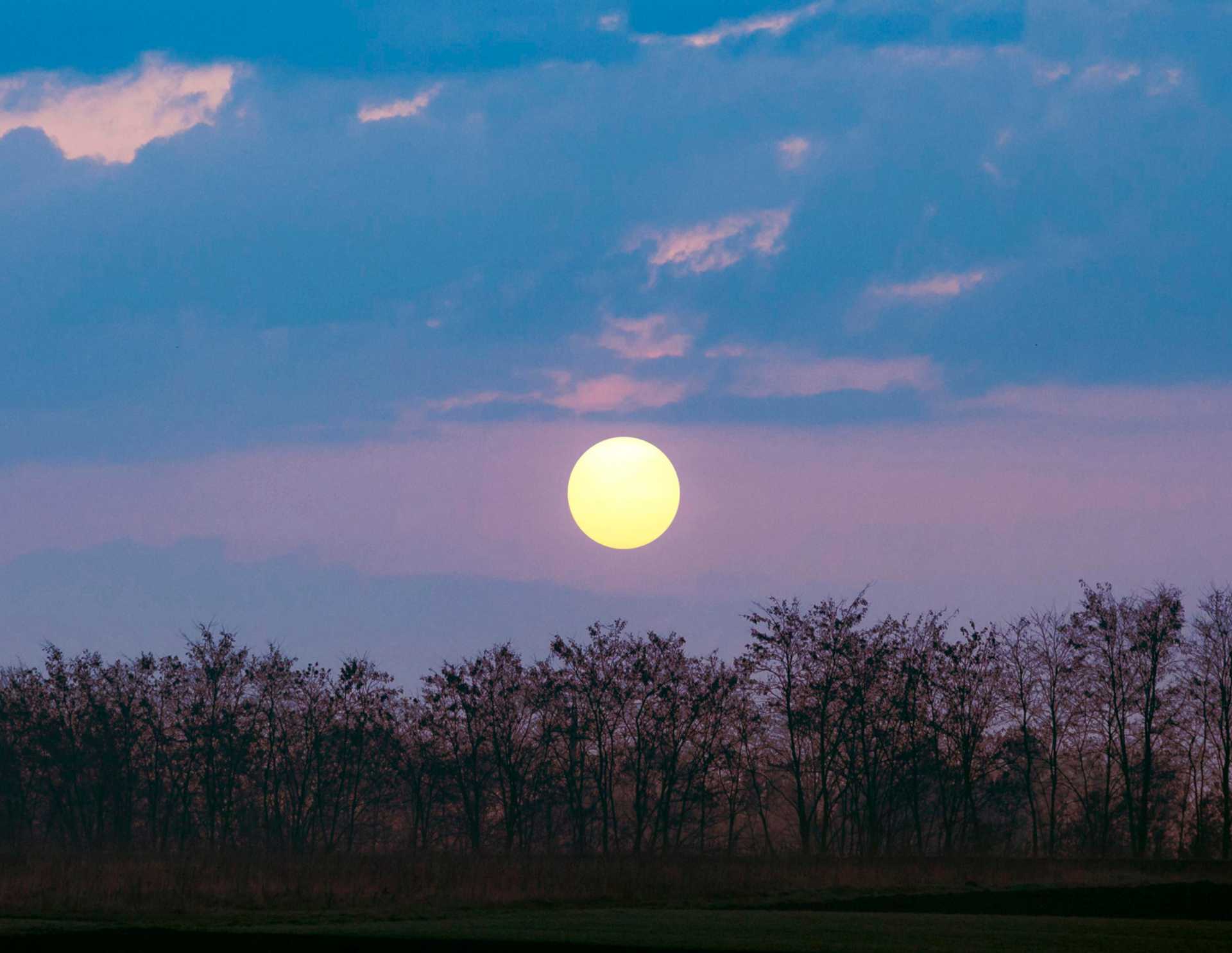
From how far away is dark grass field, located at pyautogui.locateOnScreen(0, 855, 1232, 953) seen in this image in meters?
22.2

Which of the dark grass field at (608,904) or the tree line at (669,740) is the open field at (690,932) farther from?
the tree line at (669,740)

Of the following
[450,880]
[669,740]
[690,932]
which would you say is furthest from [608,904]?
[669,740]

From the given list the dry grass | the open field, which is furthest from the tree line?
the open field

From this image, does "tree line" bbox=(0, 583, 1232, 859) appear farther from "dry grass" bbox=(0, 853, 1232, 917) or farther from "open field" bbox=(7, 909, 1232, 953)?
"open field" bbox=(7, 909, 1232, 953)

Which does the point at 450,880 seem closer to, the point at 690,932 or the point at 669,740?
the point at 690,932

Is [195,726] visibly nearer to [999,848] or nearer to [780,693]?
[780,693]

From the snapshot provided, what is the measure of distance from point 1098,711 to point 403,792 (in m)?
37.3

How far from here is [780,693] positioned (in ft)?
218

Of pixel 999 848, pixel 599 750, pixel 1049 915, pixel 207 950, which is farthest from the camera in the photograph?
pixel 599 750

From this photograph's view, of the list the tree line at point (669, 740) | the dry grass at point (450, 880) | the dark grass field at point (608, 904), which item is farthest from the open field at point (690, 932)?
the tree line at point (669, 740)

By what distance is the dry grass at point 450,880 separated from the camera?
30688 mm

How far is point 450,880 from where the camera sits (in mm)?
35344

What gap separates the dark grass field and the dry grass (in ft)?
0.31

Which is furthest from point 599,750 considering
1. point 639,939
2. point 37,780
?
point 639,939
